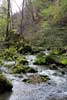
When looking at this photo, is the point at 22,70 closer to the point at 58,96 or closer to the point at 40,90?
the point at 40,90

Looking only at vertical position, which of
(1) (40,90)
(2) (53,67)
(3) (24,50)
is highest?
(1) (40,90)

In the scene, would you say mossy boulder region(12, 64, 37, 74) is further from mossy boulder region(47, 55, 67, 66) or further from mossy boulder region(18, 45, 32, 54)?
mossy boulder region(18, 45, 32, 54)

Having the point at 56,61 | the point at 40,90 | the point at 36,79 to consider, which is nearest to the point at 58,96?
the point at 40,90

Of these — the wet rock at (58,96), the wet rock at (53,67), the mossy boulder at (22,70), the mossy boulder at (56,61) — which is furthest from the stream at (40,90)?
the mossy boulder at (56,61)

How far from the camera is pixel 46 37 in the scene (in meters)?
24.8

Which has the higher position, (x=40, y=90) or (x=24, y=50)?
(x=40, y=90)

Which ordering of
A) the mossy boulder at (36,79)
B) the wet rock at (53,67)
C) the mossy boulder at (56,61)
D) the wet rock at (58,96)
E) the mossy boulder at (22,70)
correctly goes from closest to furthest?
the wet rock at (58,96)
the mossy boulder at (36,79)
the mossy boulder at (22,70)
the wet rock at (53,67)
the mossy boulder at (56,61)

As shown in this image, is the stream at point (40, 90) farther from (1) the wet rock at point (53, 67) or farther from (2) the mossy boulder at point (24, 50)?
(2) the mossy boulder at point (24, 50)

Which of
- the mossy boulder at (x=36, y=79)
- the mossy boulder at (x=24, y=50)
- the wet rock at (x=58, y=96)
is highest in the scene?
the wet rock at (x=58, y=96)

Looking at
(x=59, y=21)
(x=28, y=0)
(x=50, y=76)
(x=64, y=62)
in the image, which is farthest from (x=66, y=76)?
(x=28, y=0)

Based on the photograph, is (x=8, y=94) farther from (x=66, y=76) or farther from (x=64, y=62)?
(x=64, y=62)

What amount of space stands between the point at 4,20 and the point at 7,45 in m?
7.82

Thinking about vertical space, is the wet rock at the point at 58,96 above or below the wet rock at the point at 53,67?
above

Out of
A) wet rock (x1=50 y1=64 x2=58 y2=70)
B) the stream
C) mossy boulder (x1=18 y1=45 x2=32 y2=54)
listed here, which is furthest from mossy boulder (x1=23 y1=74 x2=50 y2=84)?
mossy boulder (x1=18 y1=45 x2=32 y2=54)
